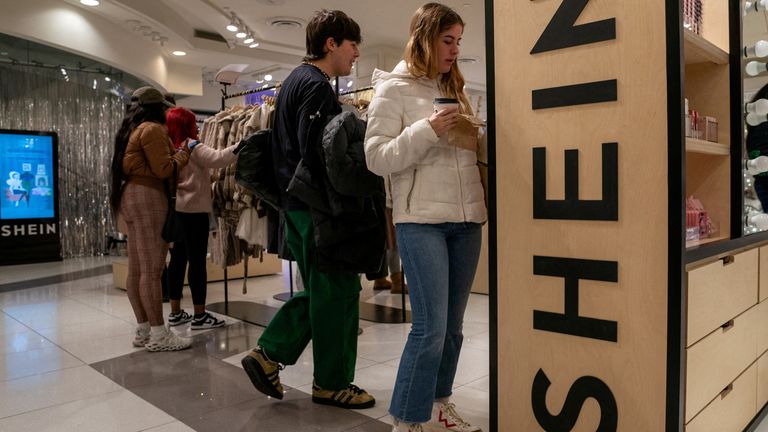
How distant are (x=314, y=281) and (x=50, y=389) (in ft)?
4.50

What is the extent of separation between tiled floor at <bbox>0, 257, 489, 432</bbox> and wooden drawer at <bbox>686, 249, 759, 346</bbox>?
915mm

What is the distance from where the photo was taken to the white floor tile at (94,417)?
2.23m

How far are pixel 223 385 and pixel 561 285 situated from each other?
167 centimetres

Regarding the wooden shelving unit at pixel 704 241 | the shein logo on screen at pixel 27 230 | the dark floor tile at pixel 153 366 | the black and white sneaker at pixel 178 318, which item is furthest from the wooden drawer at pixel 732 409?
the shein logo on screen at pixel 27 230

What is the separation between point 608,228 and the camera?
164 centimetres

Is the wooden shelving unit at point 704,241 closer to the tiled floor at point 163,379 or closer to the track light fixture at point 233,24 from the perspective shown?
the tiled floor at point 163,379

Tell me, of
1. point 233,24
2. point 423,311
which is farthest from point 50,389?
point 233,24

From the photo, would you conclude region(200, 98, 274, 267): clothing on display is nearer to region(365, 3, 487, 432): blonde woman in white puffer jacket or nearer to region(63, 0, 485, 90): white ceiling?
region(365, 3, 487, 432): blonde woman in white puffer jacket

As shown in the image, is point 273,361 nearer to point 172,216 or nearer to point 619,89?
point 172,216

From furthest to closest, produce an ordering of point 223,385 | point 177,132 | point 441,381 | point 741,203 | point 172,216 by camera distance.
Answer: point 177,132, point 172,216, point 223,385, point 741,203, point 441,381

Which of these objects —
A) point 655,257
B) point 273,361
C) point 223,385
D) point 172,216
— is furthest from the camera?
point 172,216

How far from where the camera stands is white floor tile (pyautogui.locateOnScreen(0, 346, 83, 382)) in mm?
2953

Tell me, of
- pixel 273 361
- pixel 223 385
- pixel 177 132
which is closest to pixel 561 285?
pixel 273 361

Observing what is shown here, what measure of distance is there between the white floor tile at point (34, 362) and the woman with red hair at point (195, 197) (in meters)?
0.82
